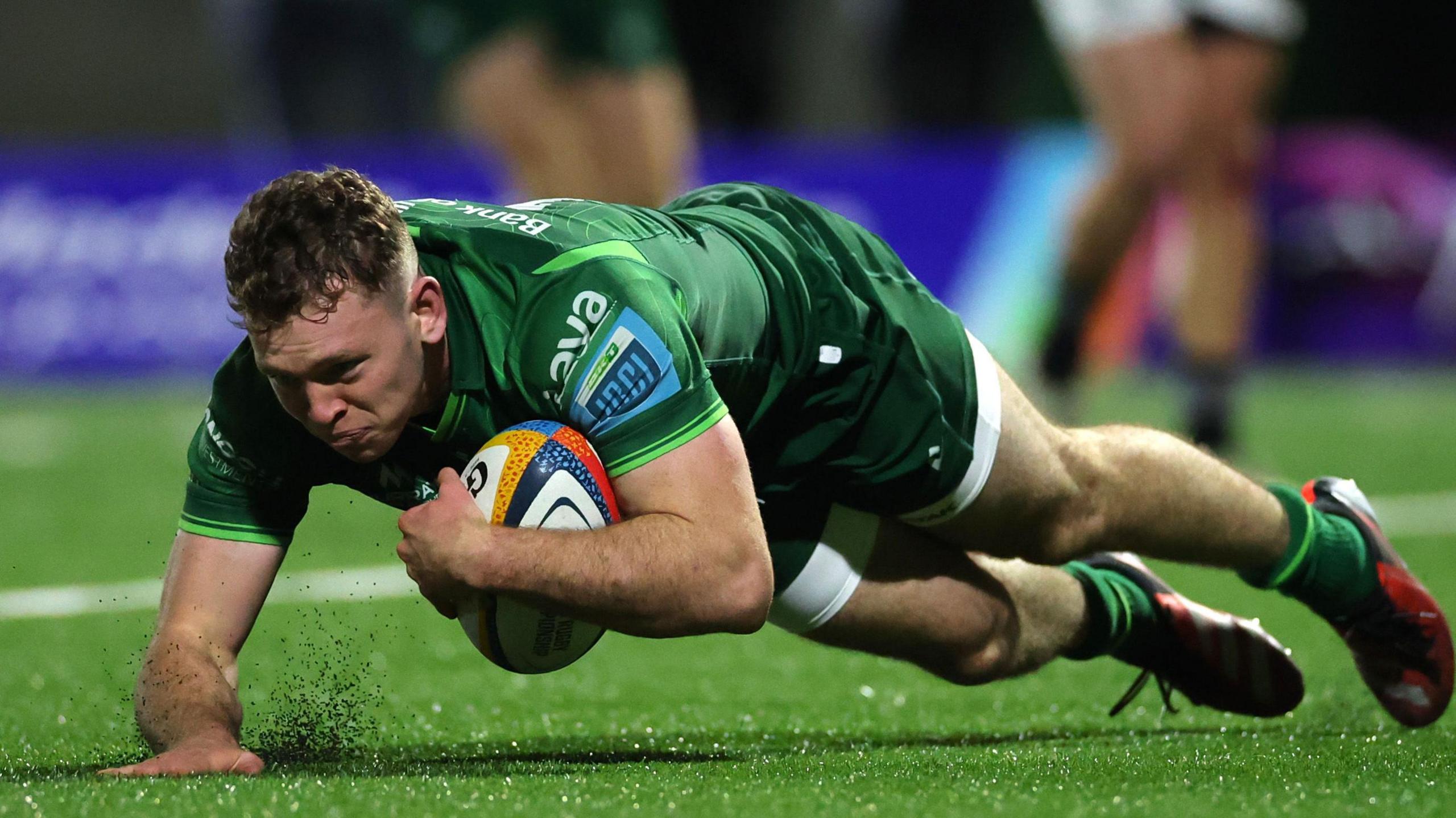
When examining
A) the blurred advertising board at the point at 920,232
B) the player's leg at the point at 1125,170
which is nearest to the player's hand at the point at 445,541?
the player's leg at the point at 1125,170

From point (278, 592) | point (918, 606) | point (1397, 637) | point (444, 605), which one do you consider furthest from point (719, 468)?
point (278, 592)

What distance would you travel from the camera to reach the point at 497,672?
508 cm

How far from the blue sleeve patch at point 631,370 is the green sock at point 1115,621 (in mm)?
1476

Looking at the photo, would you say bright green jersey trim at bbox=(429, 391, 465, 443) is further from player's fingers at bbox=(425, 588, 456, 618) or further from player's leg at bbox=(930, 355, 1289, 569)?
A: player's leg at bbox=(930, 355, 1289, 569)

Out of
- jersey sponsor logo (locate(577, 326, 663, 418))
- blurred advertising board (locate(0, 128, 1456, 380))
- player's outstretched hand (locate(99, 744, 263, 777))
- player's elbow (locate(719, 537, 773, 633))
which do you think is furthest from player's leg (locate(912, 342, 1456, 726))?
blurred advertising board (locate(0, 128, 1456, 380))

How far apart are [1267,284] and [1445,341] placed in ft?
3.80

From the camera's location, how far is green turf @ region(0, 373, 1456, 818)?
3.23m

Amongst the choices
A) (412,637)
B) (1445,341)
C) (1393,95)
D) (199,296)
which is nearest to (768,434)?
(412,637)

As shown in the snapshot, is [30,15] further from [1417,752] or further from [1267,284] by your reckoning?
[1417,752]

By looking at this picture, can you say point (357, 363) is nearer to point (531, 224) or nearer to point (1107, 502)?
point (531, 224)

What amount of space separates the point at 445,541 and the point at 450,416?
324 mm

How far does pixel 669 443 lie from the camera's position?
3246 millimetres

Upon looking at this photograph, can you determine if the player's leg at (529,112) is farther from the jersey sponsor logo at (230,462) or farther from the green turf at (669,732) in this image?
the jersey sponsor logo at (230,462)

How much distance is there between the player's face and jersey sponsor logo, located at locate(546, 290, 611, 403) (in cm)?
25
